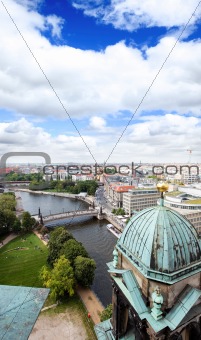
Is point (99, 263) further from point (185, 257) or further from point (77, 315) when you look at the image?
point (185, 257)

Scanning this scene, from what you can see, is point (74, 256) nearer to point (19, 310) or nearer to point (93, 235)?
point (19, 310)

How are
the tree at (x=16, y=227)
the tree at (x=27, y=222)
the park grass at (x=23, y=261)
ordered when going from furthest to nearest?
1. the tree at (x=27, y=222)
2. the tree at (x=16, y=227)
3. the park grass at (x=23, y=261)

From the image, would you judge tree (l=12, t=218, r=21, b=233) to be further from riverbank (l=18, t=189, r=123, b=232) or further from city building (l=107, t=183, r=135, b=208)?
city building (l=107, t=183, r=135, b=208)

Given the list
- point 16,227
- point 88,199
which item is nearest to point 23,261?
point 16,227

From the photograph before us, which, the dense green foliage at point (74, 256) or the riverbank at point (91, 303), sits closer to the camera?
the riverbank at point (91, 303)

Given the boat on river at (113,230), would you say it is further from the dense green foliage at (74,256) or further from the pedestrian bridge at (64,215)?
the dense green foliage at (74,256)

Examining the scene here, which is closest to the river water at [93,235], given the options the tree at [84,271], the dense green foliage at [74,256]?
the tree at [84,271]

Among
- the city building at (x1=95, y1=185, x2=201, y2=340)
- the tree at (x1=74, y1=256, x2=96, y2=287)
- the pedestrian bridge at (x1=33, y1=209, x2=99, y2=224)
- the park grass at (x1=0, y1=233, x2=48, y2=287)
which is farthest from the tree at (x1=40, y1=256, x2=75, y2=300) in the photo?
the pedestrian bridge at (x1=33, y1=209, x2=99, y2=224)
